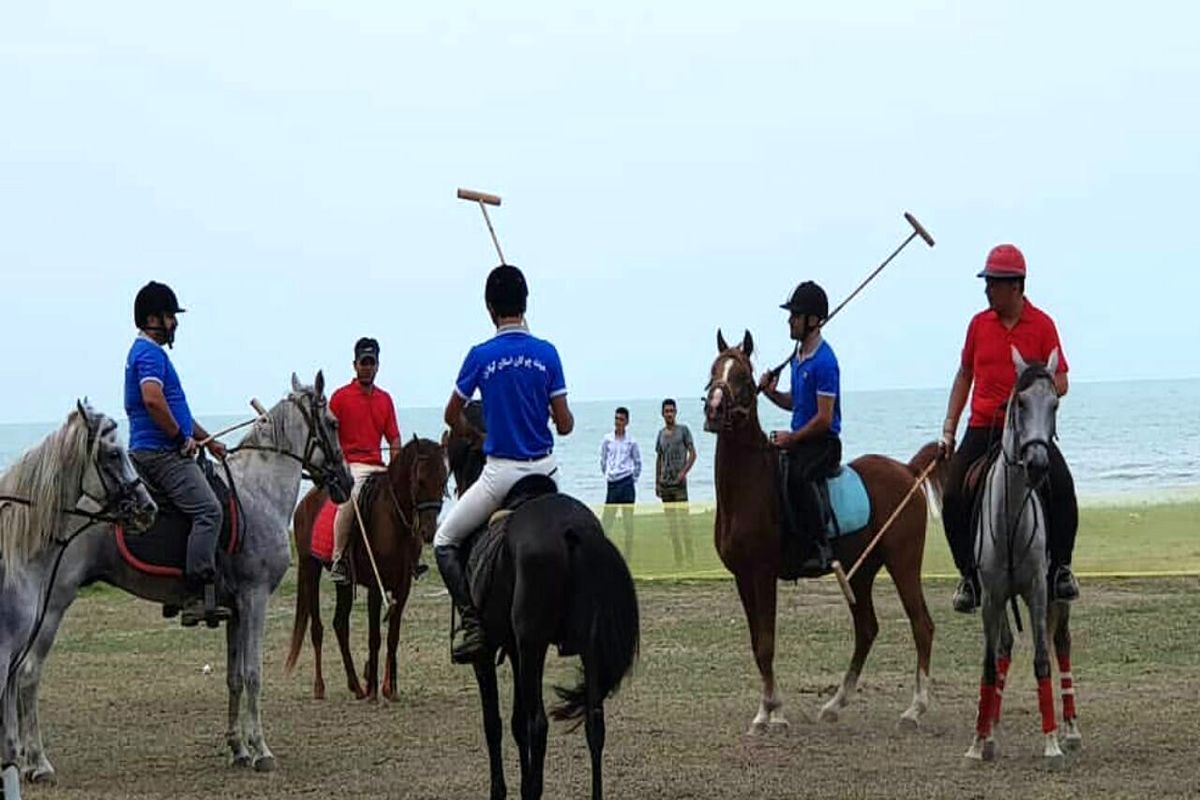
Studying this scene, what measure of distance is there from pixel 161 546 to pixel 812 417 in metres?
3.77

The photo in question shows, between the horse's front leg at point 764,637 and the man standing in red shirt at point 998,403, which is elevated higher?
the man standing in red shirt at point 998,403

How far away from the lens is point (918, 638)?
10953mm

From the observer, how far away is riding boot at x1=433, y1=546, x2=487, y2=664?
8.24 meters

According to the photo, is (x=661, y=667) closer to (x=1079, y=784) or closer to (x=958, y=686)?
(x=958, y=686)

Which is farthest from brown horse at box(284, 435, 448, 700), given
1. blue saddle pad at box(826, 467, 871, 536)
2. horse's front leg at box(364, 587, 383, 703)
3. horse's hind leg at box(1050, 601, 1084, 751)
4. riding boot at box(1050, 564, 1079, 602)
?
riding boot at box(1050, 564, 1079, 602)

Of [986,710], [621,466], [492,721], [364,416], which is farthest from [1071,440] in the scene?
[492,721]

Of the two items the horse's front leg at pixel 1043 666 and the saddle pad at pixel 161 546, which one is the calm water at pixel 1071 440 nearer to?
the horse's front leg at pixel 1043 666

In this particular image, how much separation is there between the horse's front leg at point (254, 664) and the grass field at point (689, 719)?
0.16m

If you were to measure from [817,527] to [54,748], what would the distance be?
4.57 m

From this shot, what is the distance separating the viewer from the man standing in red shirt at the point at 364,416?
42.2ft

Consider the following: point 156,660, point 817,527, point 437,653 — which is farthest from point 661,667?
point 156,660

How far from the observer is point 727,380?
10.4 m

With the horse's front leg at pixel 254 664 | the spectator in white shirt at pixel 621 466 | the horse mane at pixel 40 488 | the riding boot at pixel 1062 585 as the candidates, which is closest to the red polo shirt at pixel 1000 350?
the riding boot at pixel 1062 585

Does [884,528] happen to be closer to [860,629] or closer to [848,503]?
[848,503]
